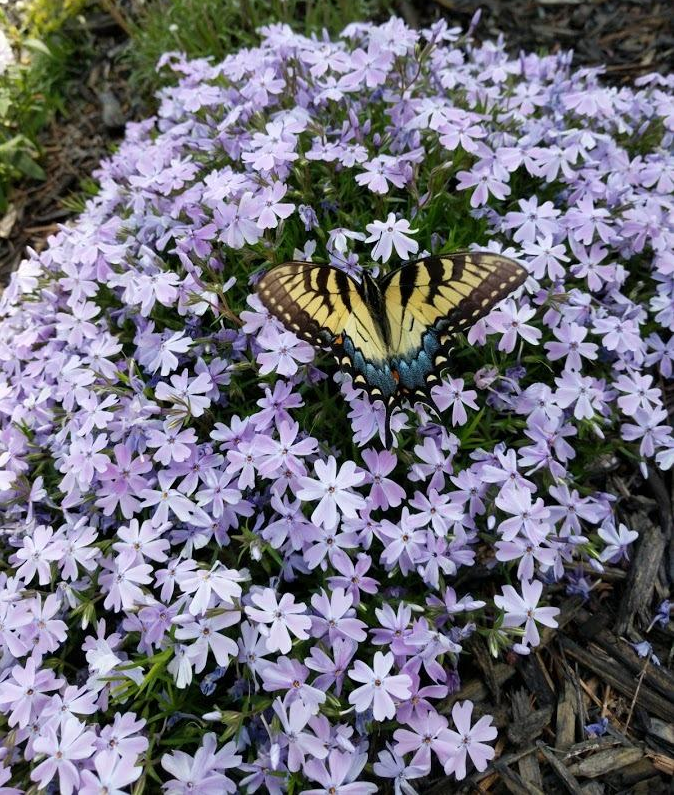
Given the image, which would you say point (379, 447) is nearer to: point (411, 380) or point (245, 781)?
point (411, 380)

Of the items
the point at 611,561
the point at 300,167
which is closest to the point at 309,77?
the point at 300,167

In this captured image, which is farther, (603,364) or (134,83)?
(134,83)

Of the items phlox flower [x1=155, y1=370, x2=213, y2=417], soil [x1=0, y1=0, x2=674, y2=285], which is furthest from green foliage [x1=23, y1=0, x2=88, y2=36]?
phlox flower [x1=155, y1=370, x2=213, y2=417]

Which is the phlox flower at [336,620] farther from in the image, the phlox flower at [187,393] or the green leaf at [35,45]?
the green leaf at [35,45]

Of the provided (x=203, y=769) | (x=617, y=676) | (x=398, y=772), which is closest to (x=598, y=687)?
(x=617, y=676)

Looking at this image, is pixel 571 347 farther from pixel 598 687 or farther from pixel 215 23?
pixel 215 23

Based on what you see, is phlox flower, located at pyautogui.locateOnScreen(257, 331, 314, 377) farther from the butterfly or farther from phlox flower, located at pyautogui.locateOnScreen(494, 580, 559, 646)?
phlox flower, located at pyautogui.locateOnScreen(494, 580, 559, 646)
